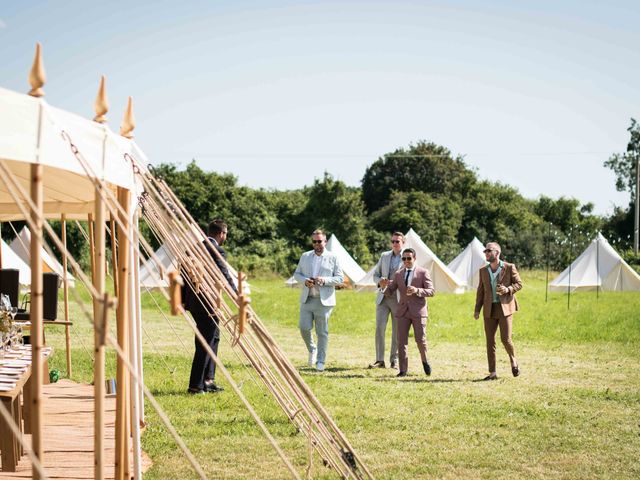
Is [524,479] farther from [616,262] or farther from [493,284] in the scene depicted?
[616,262]

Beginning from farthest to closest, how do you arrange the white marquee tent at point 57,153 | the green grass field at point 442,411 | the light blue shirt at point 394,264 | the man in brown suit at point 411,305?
the light blue shirt at point 394,264 → the man in brown suit at point 411,305 → the green grass field at point 442,411 → the white marquee tent at point 57,153

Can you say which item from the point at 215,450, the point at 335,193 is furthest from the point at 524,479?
the point at 335,193

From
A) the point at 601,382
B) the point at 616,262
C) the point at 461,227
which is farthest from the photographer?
the point at 461,227

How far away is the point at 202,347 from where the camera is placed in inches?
344

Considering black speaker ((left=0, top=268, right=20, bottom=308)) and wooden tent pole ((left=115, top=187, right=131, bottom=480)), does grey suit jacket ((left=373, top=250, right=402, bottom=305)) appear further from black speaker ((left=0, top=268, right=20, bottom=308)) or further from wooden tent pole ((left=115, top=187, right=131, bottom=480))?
wooden tent pole ((left=115, top=187, right=131, bottom=480))

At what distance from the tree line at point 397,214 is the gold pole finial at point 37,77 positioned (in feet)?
104

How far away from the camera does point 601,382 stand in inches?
404

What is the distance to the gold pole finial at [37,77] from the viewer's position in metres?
3.94

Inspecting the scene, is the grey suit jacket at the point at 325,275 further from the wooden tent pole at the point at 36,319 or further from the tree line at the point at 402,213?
the tree line at the point at 402,213

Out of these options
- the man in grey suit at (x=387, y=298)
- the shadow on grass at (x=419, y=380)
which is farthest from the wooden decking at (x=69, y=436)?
the man in grey suit at (x=387, y=298)

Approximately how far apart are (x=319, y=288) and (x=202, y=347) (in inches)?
98.9

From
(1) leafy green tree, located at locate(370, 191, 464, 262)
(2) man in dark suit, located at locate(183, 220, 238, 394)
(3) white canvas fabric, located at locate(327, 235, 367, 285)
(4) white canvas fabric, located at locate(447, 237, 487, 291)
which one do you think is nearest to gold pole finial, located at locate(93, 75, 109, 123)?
(2) man in dark suit, located at locate(183, 220, 238, 394)

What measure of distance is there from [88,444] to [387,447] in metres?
2.50

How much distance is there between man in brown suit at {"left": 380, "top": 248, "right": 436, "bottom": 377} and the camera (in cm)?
1047
